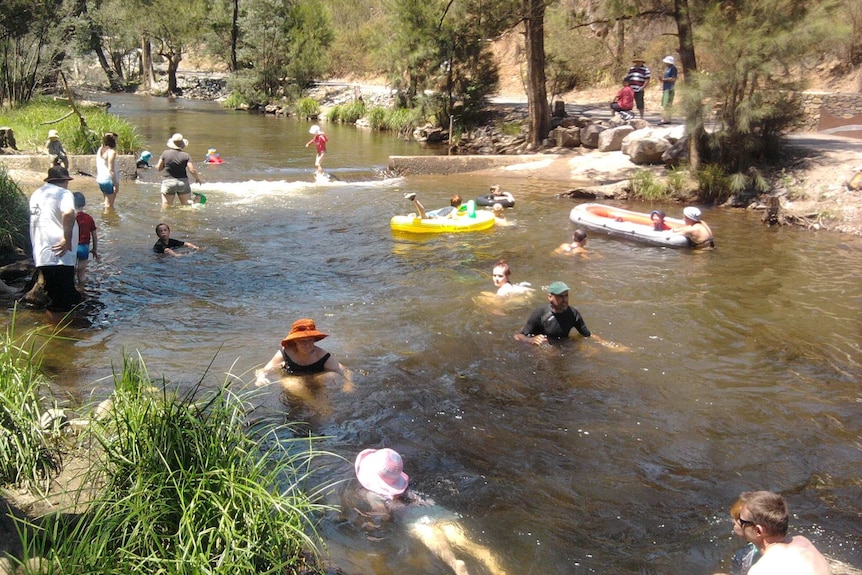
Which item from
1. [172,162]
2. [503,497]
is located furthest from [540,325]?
[172,162]

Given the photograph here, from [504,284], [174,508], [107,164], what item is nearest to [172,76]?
[107,164]

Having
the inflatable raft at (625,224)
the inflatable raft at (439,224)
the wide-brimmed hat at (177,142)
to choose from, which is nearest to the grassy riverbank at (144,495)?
the inflatable raft at (439,224)

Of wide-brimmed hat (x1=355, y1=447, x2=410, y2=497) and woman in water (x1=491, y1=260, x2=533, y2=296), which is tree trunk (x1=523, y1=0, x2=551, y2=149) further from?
wide-brimmed hat (x1=355, y1=447, x2=410, y2=497)

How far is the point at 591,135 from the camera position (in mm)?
21469

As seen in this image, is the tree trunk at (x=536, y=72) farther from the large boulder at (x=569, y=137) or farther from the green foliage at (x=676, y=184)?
the green foliage at (x=676, y=184)

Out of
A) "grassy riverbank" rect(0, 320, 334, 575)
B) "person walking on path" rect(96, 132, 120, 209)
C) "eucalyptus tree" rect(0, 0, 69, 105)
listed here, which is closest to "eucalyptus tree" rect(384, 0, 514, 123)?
"eucalyptus tree" rect(0, 0, 69, 105)

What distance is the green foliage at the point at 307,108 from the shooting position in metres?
37.0

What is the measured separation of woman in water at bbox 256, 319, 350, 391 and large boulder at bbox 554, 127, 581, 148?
1650 cm

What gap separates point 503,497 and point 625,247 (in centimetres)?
843

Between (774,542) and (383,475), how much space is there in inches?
96.5

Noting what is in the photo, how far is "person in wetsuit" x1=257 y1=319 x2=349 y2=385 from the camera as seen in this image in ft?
22.4

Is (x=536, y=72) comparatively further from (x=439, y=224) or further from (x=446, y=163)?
(x=439, y=224)

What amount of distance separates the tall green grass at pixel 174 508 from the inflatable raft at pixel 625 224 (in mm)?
9868

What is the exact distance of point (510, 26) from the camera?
20875mm
